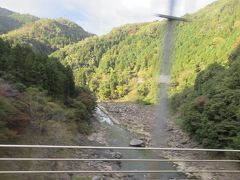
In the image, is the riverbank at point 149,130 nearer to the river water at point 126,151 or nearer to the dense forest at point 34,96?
the river water at point 126,151

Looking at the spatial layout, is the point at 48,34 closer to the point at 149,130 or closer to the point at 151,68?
the point at 151,68

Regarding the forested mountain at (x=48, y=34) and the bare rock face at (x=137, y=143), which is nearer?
the bare rock face at (x=137, y=143)

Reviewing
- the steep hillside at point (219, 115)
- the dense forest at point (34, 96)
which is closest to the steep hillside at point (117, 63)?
the dense forest at point (34, 96)

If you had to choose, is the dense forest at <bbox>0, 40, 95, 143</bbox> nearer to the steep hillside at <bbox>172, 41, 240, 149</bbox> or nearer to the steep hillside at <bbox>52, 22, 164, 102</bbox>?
the steep hillside at <bbox>172, 41, 240, 149</bbox>

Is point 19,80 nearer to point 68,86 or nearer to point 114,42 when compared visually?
point 68,86

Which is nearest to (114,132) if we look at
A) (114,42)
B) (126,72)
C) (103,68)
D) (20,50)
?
(20,50)

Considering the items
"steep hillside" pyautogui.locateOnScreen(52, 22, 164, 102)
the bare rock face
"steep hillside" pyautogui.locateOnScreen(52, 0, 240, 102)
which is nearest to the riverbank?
the bare rock face
